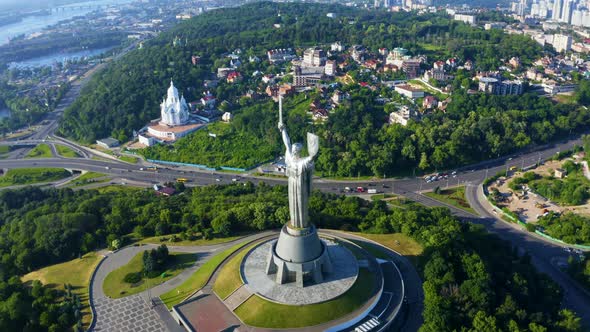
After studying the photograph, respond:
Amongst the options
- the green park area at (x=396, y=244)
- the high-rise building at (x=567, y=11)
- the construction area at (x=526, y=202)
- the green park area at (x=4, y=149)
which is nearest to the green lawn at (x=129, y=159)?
the green park area at (x=4, y=149)

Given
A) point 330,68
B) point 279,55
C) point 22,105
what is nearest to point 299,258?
point 330,68

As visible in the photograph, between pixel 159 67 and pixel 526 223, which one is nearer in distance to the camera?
pixel 526 223

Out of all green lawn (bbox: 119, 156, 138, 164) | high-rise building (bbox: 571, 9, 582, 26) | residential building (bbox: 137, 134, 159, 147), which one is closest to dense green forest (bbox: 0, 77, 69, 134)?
residential building (bbox: 137, 134, 159, 147)

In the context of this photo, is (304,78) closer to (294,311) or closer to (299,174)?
(299,174)

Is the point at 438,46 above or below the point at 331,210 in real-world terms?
above

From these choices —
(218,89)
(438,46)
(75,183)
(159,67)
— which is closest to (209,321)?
(75,183)

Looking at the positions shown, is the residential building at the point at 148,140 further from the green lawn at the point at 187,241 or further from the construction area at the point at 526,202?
the construction area at the point at 526,202

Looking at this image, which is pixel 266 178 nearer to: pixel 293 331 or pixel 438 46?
pixel 293 331
